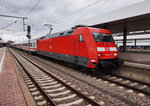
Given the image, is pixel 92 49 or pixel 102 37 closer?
pixel 92 49

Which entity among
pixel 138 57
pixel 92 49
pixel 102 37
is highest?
pixel 102 37

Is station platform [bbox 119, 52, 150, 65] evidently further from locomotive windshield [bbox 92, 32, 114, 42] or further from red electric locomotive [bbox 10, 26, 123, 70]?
locomotive windshield [bbox 92, 32, 114, 42]

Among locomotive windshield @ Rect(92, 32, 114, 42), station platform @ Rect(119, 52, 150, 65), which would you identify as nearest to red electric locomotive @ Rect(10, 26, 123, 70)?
locomotive windshield @ Rect(92, 32, 114, 42)

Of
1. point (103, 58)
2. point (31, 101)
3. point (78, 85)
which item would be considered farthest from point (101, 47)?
point (31, 101)

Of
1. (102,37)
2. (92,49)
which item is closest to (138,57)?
(102,37)

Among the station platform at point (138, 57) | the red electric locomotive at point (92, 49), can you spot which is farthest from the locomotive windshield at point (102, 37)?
the station platform at point (138, 57)

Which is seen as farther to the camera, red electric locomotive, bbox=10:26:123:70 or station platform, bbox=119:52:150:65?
station platform, bbox=119:52:150:65

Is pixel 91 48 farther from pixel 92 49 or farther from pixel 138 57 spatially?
pixel 138 57

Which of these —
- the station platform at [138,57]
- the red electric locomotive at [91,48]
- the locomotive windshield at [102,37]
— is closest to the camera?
the red electric locomotive at [91,48]

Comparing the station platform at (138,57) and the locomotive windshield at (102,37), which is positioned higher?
the locomotive windshield at (102,37)

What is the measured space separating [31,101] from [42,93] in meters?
1.05

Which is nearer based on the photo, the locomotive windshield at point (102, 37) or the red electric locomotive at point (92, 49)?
the red electric locomotive at point (92, 49)

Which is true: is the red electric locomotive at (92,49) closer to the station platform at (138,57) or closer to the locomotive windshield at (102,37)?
the locomotive windshield at (102,37)

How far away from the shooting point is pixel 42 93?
5000 mm
